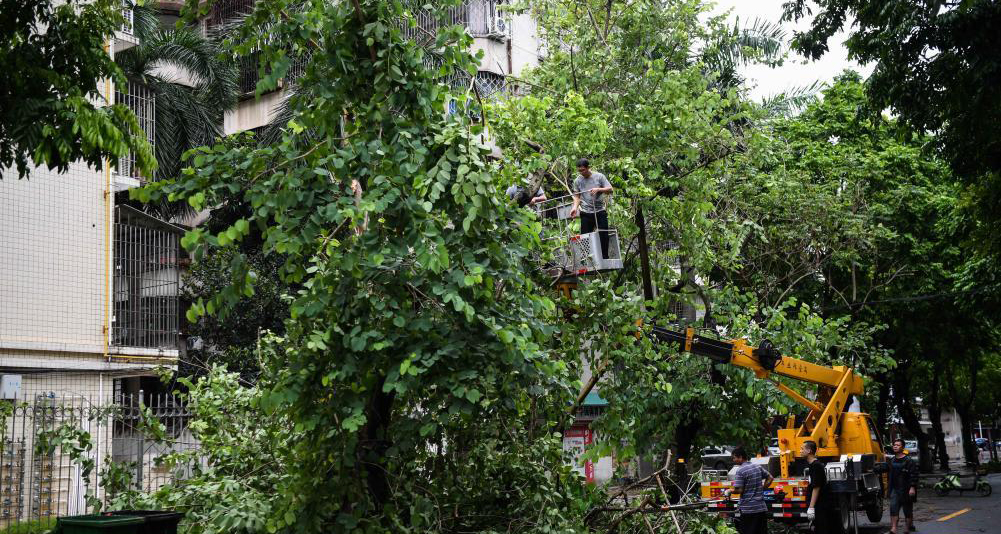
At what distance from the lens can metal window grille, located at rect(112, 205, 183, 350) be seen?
16.9m

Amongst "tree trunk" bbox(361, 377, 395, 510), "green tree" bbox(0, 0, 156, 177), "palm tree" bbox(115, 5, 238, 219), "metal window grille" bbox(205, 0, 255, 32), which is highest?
"metal window grille" bbox(205, 0, 255, 32)

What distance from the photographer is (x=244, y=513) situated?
7164mm

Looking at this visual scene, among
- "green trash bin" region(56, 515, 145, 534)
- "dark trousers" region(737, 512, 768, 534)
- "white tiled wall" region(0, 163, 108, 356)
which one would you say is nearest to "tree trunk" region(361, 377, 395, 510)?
"green trash bin" region(56, 515, 145, 534)

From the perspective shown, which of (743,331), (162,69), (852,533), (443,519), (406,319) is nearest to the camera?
(406,319)

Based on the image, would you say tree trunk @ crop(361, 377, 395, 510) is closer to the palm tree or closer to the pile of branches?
the pile of branches

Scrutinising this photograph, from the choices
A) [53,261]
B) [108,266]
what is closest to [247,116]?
[108,266]

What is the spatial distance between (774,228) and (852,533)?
6.38m

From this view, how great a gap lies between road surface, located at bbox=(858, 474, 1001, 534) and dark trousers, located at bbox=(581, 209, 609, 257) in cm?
1054

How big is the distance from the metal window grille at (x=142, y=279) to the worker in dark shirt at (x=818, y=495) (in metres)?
11.3

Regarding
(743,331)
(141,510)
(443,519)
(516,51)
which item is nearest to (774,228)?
(743,331)

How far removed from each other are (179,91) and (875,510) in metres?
17.7

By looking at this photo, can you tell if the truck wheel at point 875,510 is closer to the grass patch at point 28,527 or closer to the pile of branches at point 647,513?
the pile of branches at point 647,513

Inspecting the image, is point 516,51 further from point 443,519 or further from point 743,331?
point 443,519

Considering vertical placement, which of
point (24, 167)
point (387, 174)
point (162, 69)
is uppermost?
point (162, 69)
